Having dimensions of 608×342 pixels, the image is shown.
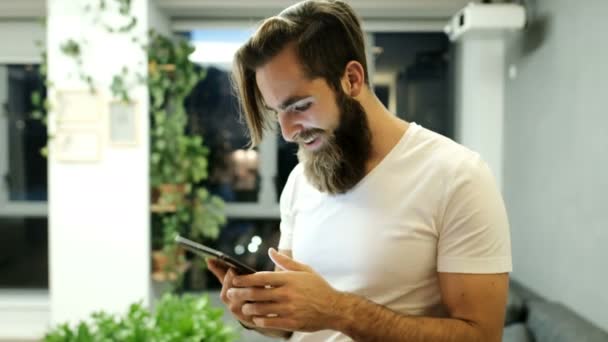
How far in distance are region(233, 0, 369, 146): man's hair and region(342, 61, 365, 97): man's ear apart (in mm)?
12

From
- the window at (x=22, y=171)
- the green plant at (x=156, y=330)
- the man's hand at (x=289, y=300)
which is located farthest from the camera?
the window at (x=22, y=171)

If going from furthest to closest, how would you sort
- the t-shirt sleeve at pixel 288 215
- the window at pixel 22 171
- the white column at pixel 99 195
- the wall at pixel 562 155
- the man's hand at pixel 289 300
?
1. the window at pixel 22 171
2. the white column at pixel 99 195
3. the wall at pixel 562 155
4. the t-shirt sleeve at pixel 288 215
5. the man's hand at pixel 289 300

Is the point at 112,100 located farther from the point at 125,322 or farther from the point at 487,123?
the point at 487,123

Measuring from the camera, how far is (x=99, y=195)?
3.33 metres

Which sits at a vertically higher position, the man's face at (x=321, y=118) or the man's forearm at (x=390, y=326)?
the man's face at (x=321, y=118)

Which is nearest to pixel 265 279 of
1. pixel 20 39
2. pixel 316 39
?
pixel 316 39

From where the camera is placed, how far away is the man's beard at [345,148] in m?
1.06

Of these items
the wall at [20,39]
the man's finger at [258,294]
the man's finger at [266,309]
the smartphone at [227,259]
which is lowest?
the man's finger at [266,309]

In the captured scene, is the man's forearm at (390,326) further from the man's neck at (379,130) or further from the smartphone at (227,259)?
the man's neck at (379,130)

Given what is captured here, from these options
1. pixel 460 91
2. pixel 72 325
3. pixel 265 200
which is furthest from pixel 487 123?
pixel 72 325

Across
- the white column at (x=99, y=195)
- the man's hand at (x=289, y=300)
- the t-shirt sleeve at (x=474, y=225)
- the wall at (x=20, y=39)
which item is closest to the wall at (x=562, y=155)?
the t-shirt sleeve at (x=474, y=225)

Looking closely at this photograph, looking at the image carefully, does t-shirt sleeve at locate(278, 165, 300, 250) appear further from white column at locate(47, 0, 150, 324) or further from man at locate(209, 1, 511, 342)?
white column at locate(47, 0, 150, 324)

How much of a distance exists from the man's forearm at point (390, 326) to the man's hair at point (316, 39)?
0.44 m

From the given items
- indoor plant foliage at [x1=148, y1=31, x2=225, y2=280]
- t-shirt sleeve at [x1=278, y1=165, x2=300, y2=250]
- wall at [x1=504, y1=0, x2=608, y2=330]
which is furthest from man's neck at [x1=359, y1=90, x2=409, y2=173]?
indoor plant foliage at [x1=148, y1=31, x2=225, y2=280]
